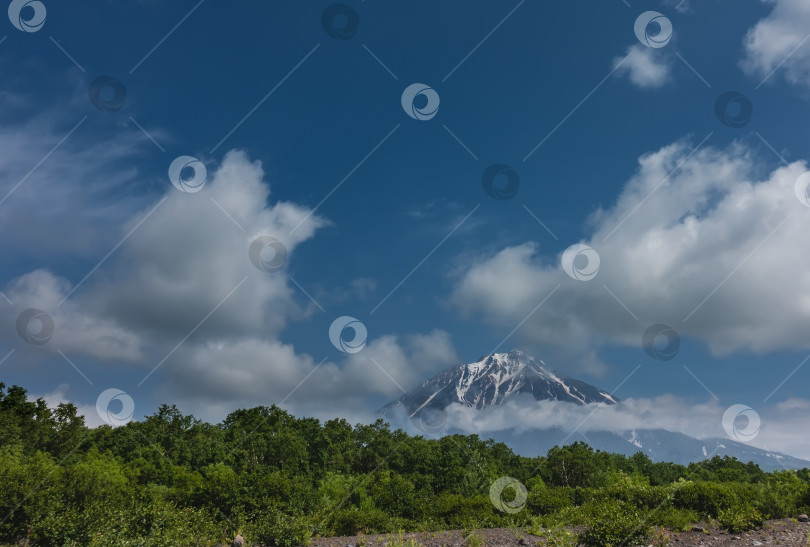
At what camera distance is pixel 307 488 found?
1107 inches

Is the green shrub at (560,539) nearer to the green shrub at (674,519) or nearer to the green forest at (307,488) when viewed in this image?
the green forest at (307,488)

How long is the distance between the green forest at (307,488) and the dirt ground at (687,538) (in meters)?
0.66

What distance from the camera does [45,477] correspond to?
17.5m

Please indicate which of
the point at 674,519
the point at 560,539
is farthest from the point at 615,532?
the point at 674,519

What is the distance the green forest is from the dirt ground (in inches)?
26.0

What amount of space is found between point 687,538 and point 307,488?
761 inches

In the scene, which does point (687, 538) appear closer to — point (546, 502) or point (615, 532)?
point (615, 532)

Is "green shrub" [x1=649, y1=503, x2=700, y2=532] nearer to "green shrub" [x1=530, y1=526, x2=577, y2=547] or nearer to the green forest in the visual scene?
the green forest

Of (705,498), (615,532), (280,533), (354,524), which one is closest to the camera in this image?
(615,532)

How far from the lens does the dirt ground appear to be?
16203 millimetres

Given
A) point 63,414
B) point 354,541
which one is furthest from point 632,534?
point 63,414

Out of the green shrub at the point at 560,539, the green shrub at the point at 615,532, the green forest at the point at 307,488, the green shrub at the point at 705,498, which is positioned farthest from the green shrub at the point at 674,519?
the green shrub at the point at 615,532

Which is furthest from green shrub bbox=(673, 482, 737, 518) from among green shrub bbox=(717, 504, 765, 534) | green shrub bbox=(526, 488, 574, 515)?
green shrub bbox=(526, 488, 574, 515)

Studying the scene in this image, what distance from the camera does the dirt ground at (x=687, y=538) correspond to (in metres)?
16.2
